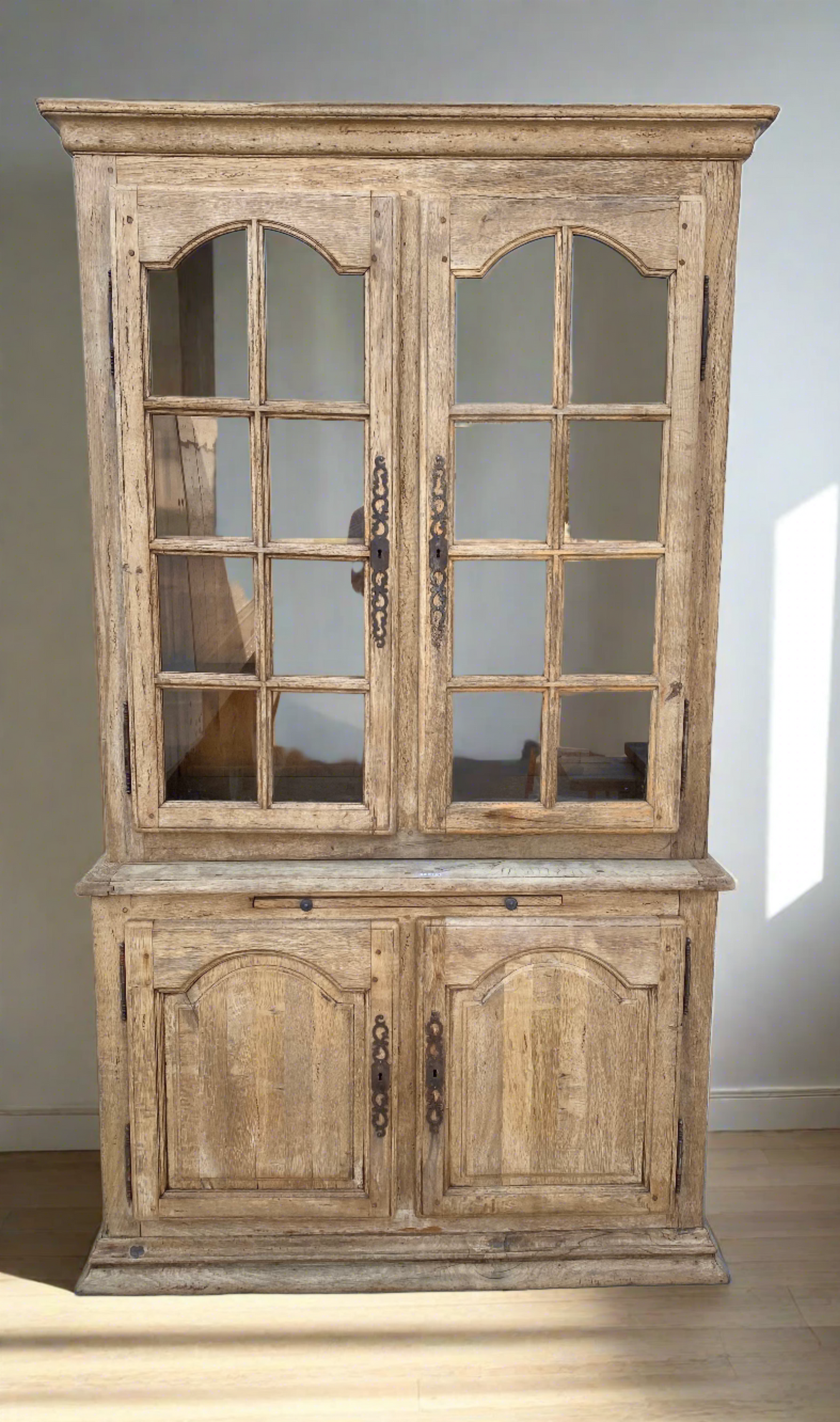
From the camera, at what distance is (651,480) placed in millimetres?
2178

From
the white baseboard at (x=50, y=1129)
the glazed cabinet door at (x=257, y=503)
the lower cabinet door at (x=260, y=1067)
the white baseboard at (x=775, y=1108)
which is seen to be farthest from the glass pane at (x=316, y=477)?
the white baseboard at (x=775, y=1108)

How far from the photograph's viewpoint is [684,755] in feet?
7.36

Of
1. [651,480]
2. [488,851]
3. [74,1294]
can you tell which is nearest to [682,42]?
[651,480]

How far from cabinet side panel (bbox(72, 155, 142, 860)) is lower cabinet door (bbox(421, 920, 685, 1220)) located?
0.66 metres

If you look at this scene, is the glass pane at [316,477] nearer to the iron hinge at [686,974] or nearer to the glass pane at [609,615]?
the glass pane at [609,615]

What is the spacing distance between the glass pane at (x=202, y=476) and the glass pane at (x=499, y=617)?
43 centimetres

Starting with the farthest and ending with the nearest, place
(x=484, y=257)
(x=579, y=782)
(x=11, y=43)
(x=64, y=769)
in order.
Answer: (x=64, y=769), (x=11, y=43), (x=579, y=782), (x=484, y=257)

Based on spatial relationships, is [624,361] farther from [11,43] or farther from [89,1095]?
[89,1095]

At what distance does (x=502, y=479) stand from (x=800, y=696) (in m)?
1.08

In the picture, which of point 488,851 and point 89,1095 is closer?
point 488,851

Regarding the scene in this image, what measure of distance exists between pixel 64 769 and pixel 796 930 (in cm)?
183

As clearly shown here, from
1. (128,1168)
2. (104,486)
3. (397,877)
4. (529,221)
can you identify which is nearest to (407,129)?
(529,221)

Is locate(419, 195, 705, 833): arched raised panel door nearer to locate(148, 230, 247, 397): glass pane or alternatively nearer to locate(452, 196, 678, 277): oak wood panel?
locate(452, 196, 678, 277): oak wood panel

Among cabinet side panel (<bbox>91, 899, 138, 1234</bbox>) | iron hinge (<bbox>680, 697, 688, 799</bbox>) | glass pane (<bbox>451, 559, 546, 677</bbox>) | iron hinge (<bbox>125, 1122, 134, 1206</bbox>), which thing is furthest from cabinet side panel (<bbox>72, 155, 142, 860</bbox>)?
iron hinge (<bbox>680, 697, 688, 799</bbox>)
